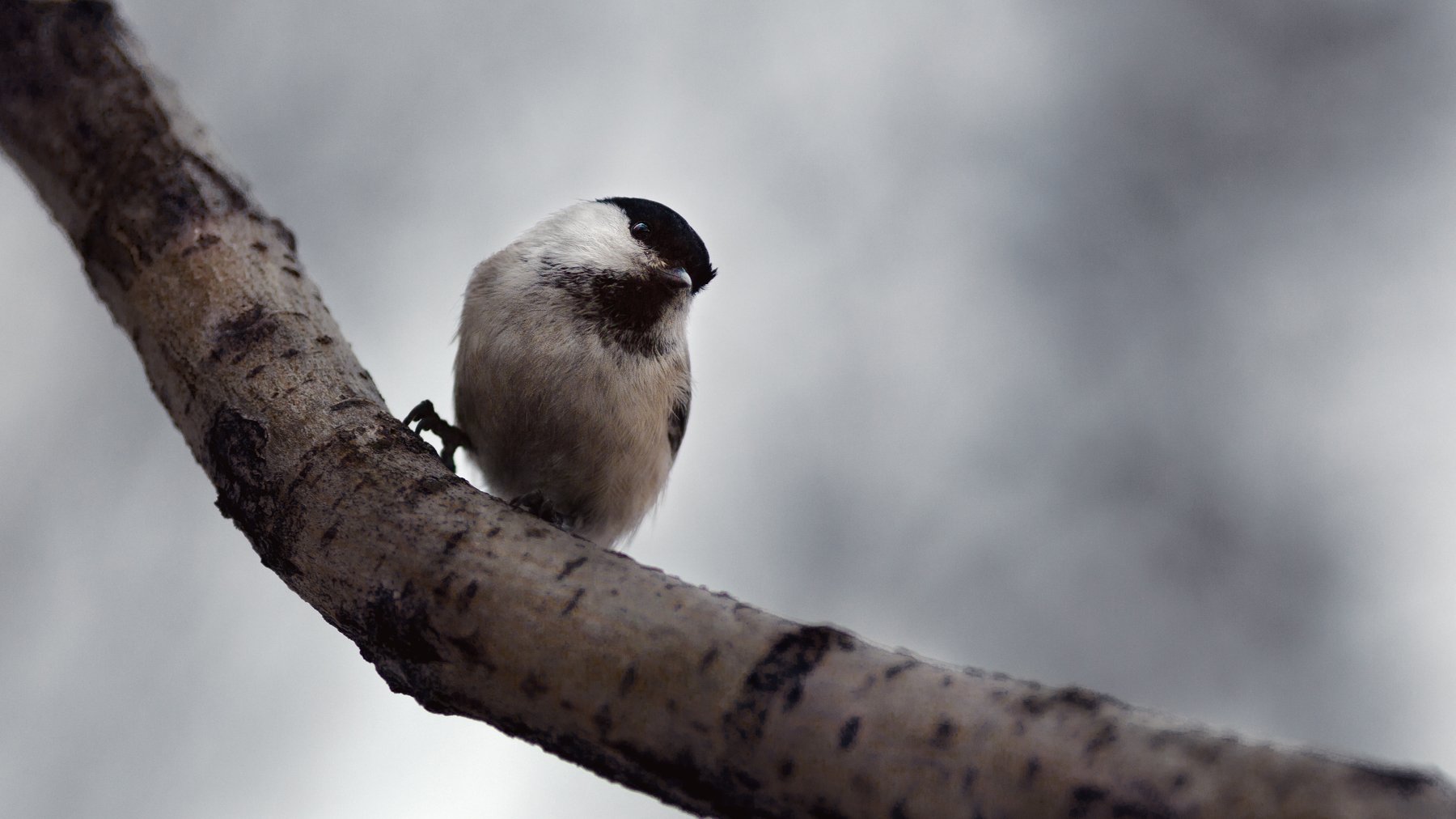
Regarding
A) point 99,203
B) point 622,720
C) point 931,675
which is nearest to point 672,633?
point 622,720

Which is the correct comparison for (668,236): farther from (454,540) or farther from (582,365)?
(454,540)

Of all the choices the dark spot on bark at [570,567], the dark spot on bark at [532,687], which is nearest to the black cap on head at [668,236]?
the dark spot on bark at [570,567]

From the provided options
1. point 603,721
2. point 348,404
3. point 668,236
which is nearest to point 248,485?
point 348,404

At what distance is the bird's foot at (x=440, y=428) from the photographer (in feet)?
5.61

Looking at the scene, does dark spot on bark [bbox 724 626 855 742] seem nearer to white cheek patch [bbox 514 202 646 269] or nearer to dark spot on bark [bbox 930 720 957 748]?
dark spot on bark [bbox 930 720 957 748]

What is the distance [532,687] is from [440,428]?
1034mm

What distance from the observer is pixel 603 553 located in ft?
3.01

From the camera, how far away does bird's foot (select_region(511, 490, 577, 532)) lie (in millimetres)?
1345

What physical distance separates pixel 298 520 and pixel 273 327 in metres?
0.33

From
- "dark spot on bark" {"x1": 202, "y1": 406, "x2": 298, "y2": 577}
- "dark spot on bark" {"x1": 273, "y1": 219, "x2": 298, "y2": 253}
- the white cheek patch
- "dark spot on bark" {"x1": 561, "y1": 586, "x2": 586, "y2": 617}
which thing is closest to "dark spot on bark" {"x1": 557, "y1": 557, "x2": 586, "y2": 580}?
"dark spot on bark" {"x1": 561, "y1": 586, "x2": 586, "y2": 617}

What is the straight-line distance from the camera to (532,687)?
0.82 meters

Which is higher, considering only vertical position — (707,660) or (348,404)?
(348,404)

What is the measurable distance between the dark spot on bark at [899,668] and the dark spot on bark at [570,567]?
0.30 metres

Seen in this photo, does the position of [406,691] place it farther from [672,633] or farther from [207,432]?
[207,432]
